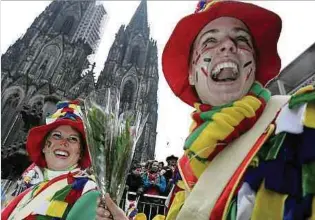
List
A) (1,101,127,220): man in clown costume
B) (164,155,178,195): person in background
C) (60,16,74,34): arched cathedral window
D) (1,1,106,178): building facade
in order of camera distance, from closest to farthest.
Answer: (1,101,127,220): man in clown costume
(164,155,178,195): person in background
(1,1,106,178): building facade
(60,16,74,34): arched cathedral window

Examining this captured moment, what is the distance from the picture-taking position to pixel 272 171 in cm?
95

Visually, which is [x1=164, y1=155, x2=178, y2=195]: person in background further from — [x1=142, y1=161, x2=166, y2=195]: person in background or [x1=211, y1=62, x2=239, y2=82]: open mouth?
[x1=211, y1=62, x2=239, y2=82]: open mouth

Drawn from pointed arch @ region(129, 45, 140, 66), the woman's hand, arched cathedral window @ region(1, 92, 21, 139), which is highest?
pointed arch @ region(129, 45, 140, 66)

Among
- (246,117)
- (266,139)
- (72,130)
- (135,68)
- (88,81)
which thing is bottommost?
(266,139)

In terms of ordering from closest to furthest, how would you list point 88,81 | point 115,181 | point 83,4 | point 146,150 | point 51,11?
1. point 115,181
2. point 146,150
3. point 88,81
4. point 51,11
5. point 83,4

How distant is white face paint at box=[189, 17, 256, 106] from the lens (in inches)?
57.6

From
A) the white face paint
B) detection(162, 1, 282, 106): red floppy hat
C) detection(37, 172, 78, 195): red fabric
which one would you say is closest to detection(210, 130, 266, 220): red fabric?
the white face paint

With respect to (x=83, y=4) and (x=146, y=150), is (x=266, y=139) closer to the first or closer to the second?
(x=146, y=150)

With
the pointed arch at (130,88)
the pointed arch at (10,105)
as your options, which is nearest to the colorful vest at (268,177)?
the pointed arch at (10,105)

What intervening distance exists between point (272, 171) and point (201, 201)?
0.28 m

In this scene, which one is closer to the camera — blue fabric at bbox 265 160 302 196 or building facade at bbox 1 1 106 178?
blue fabric at bbox 265 160 302 196

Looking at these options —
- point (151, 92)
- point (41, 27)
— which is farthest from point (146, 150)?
point (41, 27)

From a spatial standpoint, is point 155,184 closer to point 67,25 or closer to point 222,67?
point 222,67

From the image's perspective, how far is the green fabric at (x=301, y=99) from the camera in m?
0.93
